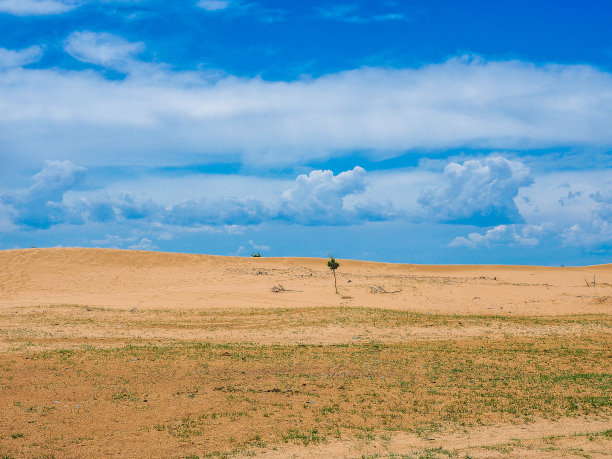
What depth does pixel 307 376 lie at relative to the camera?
54.0 ft

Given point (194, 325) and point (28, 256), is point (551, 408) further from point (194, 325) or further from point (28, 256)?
point (28, 256)

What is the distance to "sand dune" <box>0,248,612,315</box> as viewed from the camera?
35688 millimetres

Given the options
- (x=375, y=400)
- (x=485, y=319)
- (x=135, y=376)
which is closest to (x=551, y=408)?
(x=375, y=400)

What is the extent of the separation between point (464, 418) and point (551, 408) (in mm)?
2454

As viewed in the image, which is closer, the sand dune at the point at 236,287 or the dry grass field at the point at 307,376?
the dry grass field at the point at 307,376

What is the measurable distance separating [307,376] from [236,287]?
28699 millimetres

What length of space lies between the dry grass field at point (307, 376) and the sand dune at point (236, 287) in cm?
40

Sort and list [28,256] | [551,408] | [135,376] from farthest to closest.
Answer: [28,256]
[135,376]
[551,408]

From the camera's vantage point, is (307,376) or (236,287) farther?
(236,287)

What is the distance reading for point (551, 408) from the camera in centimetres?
1316

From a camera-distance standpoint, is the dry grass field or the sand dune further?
the sand dune

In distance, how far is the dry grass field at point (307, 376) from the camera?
10.9 m

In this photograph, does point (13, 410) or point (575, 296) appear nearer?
point (13, 410)

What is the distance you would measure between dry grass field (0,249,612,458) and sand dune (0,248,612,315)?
0.40m
